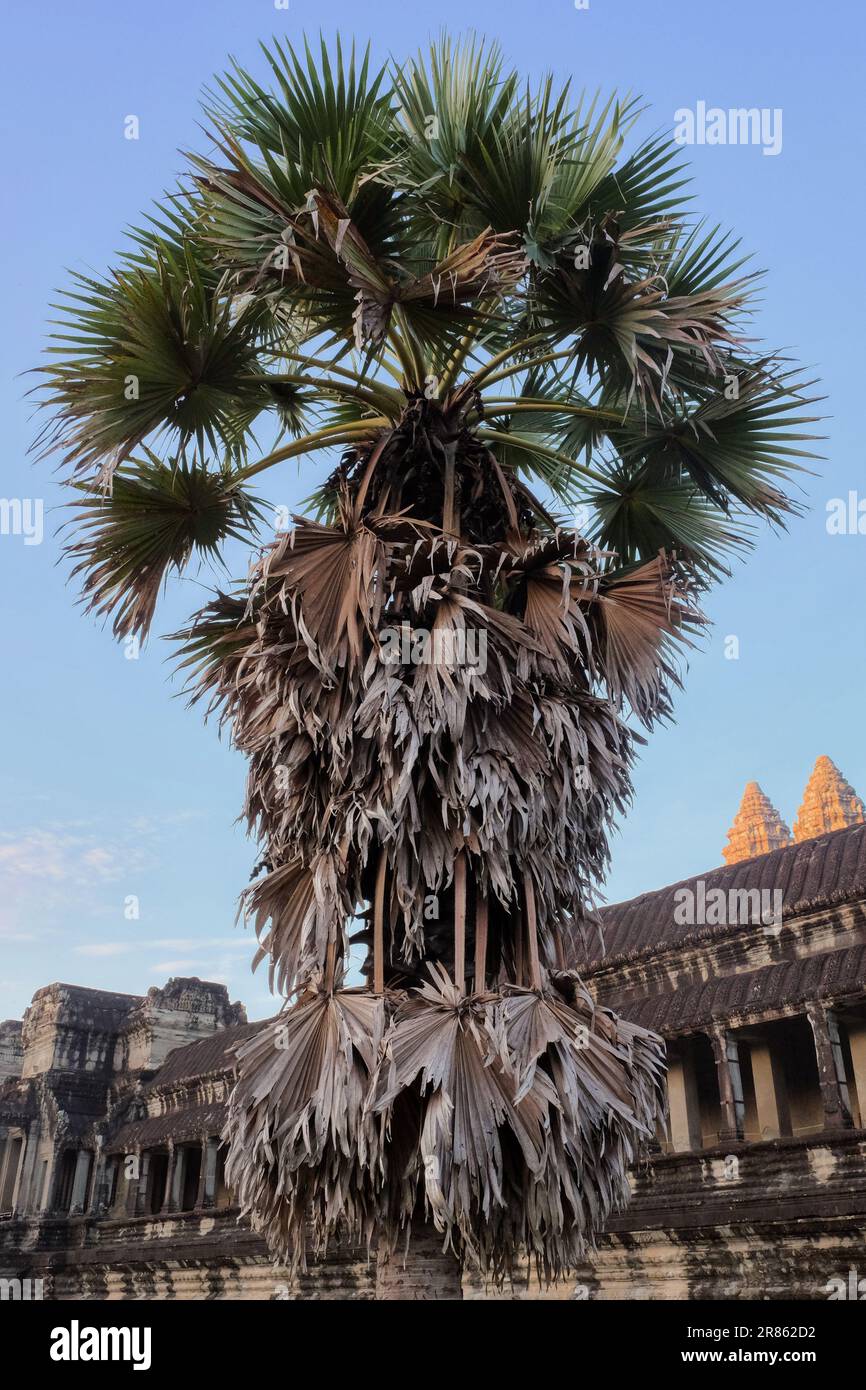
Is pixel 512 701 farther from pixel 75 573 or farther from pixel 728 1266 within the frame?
pixel 728 1266

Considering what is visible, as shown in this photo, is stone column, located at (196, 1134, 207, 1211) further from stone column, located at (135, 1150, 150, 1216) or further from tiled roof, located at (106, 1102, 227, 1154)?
stone column, located at (135, 1150, 150, 1216)

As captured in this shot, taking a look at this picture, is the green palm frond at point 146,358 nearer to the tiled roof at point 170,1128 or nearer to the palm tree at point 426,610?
the palm tree at point 426,610

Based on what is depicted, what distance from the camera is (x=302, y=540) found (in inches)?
278

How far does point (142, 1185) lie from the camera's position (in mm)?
23250

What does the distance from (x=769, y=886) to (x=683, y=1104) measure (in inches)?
102

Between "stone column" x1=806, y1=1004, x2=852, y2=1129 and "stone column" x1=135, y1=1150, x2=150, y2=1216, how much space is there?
16.1 m

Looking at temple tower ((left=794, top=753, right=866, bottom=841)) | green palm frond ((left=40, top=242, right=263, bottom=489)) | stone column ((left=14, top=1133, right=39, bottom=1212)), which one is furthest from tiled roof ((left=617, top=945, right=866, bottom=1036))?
temple tower ((left=794, top=753, right=866, bottom=841))

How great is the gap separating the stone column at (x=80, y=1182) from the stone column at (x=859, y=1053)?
1873 cm

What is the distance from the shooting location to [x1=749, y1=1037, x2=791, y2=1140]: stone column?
12211mm

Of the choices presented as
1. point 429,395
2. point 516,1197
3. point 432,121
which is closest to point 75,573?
point 429,395

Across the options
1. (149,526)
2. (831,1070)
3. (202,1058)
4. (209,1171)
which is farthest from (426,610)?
(202,1058)

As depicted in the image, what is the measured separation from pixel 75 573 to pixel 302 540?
1906mm

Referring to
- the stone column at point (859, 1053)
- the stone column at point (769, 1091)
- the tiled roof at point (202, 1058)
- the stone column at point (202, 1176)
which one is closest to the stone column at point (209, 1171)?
the stone column at point (202, 1176)

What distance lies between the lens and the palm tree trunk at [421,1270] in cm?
610
